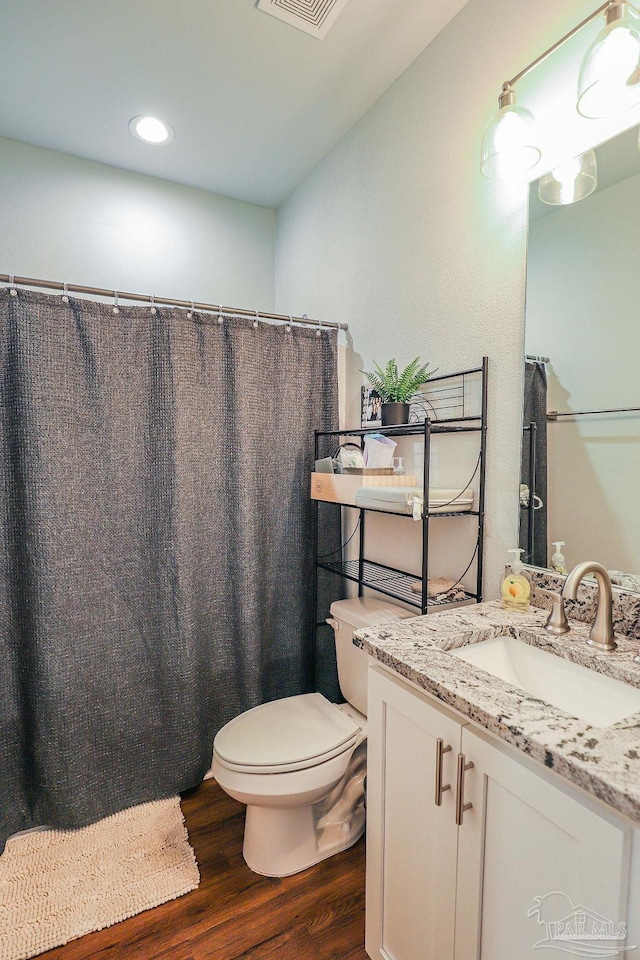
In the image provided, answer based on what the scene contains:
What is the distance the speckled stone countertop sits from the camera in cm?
65

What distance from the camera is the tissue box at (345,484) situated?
160 cm

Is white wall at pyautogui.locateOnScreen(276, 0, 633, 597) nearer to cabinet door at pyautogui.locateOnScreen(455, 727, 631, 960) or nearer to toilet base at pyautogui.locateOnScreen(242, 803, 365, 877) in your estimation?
cabinet door at pyautogui.locateOnScreen(455, 727, 631, 960)

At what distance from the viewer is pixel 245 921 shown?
1.32 meters

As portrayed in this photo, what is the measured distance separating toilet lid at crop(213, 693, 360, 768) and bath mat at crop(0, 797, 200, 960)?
425 millimetres

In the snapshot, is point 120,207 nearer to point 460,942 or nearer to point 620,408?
point 620,408

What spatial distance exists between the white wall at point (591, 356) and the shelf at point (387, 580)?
0.38 metres

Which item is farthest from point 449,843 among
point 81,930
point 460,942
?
point 81,930

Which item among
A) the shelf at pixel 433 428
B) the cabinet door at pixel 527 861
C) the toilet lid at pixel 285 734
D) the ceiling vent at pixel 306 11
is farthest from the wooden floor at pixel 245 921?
the ceiling vent at pixel 306 11

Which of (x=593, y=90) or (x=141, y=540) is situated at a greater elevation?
(x=593, y=90)

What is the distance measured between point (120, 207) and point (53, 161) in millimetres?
309

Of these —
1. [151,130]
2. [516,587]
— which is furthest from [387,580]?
[151,130]

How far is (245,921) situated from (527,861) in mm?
990

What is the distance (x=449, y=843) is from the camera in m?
0.90

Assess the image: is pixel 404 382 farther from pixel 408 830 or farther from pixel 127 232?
pixel 127 232
